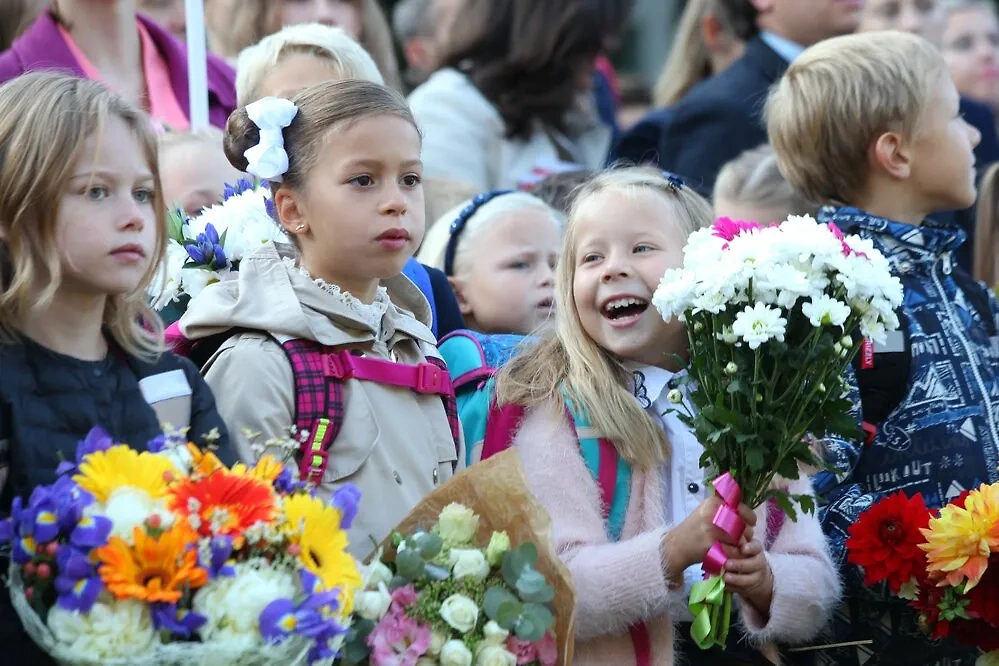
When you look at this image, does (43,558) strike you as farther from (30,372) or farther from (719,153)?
(719,153)

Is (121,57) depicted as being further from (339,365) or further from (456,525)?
(456,525)

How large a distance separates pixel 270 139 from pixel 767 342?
1.28m

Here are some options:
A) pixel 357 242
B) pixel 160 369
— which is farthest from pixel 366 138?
pixel 160 369

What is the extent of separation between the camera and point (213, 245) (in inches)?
161

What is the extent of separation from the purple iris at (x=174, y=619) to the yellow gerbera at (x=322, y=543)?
237 millimetres

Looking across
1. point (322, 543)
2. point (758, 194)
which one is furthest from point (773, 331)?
point (758, 194)

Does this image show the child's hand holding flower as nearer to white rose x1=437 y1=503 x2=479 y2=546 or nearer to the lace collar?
white rose x1=437 y1=503 x2=479 y2=546

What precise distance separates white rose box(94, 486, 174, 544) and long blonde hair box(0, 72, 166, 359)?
1.65 ft

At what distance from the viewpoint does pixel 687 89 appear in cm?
786

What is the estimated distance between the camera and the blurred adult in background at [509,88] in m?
6.68

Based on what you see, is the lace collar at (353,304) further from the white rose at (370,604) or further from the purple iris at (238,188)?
the white rose at (370,604)

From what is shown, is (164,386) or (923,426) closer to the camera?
(164,386)

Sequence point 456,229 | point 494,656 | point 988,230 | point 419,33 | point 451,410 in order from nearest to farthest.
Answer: point 494,656 → point 451,410 → point 456,229 → point 988,230 → point 419,33

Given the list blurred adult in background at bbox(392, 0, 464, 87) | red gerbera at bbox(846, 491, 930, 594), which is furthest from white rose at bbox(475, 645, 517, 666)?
blurred adult in background at bbox(392, 0, 464, 87)
